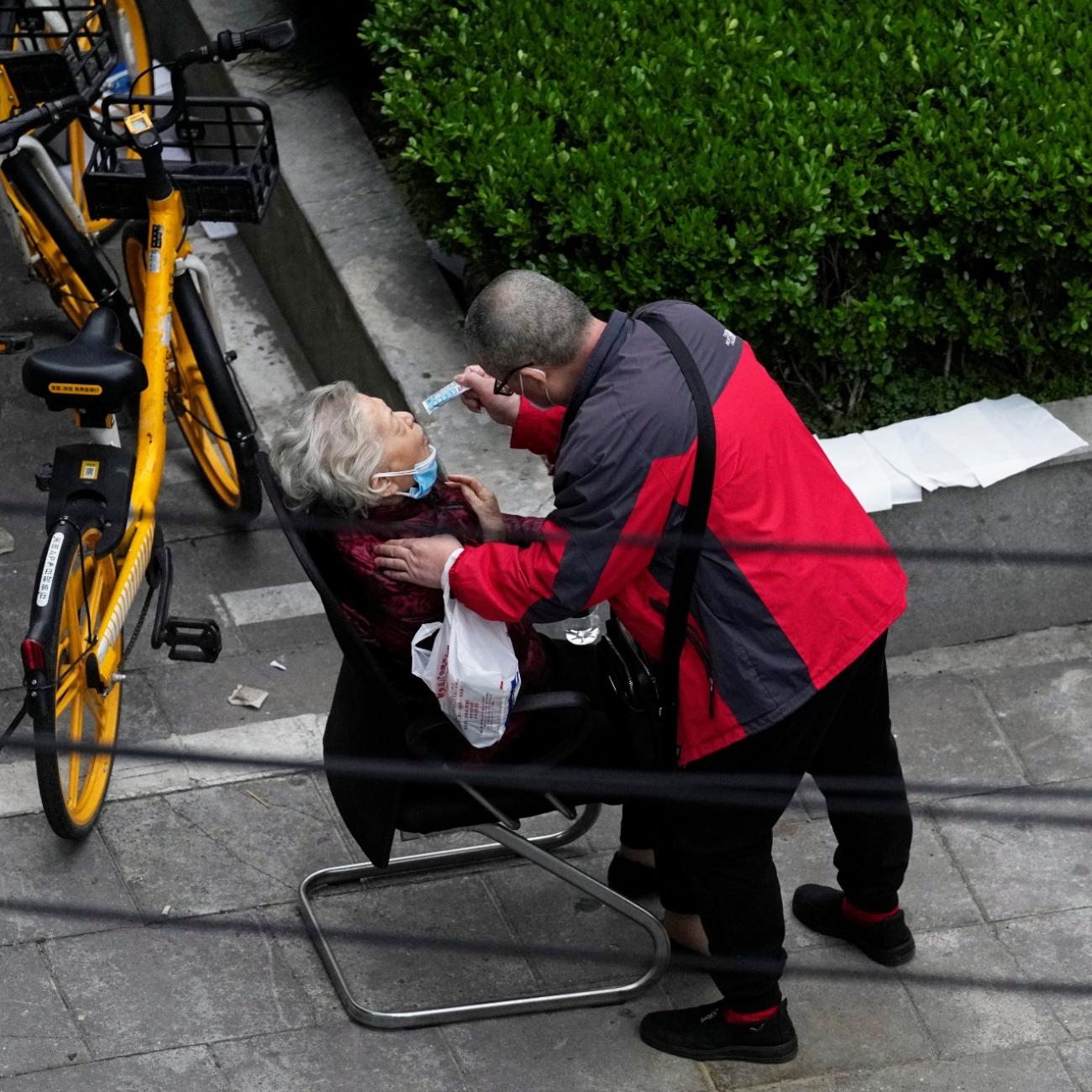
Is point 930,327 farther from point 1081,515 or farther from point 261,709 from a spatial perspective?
point 261,709

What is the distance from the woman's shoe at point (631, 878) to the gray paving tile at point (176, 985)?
0.82m

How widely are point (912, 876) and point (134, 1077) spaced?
1966 millimetres

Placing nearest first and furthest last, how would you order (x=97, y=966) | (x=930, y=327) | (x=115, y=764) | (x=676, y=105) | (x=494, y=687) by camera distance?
1. (x=494, y=687)
2. (x=97, y=966)
3. (x=115, y=764)
4. (x=930, y=327)
5. (x=676, y=105)

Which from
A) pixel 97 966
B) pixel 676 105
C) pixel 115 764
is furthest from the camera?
pixel 676 105

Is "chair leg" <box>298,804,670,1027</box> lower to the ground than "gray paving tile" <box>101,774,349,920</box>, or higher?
higher

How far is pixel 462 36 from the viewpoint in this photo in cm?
579

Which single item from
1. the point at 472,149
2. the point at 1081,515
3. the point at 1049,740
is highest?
the point at 472,149

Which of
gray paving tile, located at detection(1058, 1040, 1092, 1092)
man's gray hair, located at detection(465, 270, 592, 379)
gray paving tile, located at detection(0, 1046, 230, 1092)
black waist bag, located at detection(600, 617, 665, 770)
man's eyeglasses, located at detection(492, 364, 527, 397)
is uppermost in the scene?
man's gray hair, located at detection(465, 270, 592, 379)

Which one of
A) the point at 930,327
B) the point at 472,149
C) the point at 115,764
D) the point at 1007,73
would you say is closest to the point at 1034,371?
the point at 930,327

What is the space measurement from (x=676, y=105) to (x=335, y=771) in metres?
2.68

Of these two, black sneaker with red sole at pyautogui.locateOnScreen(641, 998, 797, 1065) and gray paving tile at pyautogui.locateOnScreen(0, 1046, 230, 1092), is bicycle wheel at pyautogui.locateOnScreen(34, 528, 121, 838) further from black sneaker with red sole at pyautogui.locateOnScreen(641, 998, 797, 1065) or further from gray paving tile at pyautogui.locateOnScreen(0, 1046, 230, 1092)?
black sneaker with red sole at pyautogui.locateOnScreen(641, 998, 797, 1065)

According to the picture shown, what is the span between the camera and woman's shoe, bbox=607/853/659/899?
170 inches

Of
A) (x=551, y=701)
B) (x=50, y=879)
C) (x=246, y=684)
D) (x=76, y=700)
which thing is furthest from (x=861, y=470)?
(x=50, y=879)

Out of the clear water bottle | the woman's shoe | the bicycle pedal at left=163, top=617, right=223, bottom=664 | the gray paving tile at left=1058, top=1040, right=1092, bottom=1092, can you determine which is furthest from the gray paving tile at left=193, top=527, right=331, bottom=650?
the gray paving tile at left=1058, top=1040, right=1092, bottom=1092
